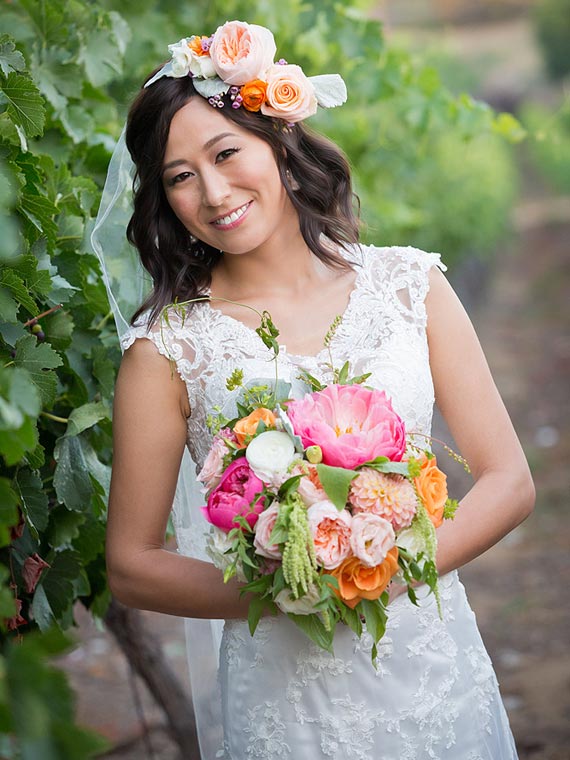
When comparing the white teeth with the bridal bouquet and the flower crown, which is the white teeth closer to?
the flower crown

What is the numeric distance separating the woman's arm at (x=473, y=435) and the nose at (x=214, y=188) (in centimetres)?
58

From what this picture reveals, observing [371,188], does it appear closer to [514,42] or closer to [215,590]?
[215,590]

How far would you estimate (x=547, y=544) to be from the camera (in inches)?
263

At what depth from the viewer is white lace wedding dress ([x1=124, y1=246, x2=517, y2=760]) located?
7.42 feet

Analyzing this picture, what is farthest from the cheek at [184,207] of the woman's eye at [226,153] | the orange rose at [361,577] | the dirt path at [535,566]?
the dirt path at [535,566]

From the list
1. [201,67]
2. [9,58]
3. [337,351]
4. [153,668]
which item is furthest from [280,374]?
[153,668]

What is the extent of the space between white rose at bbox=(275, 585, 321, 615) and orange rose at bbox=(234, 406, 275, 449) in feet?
0.90

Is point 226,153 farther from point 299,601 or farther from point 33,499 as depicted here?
point 299,601

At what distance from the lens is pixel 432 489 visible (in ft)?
6.14

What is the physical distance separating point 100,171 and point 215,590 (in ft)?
4.80

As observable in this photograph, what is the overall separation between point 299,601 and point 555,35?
4098cm

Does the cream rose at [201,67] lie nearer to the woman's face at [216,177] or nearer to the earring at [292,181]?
the woman's face at [216,177]

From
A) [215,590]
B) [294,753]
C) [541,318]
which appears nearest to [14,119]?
[215,590]

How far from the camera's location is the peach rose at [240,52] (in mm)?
2340
